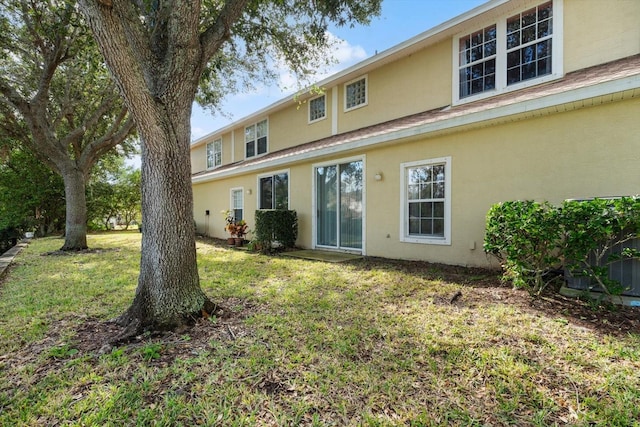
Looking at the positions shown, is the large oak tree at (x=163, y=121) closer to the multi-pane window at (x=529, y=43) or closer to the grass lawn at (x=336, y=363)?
the grass lawn at (x=336, y=363)

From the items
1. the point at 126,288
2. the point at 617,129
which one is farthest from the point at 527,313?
the point at 126,288

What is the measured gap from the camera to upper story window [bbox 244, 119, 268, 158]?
1280 cm

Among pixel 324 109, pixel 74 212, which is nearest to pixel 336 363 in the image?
pixel 324 109

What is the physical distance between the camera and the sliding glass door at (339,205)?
794 centimetres

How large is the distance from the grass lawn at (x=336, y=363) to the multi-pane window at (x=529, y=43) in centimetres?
444

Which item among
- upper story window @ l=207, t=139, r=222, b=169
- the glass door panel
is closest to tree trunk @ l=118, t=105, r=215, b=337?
the glass door panel

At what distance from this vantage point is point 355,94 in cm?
917

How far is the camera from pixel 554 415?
2.02 m

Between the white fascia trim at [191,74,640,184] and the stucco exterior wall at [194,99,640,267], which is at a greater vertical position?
the white fascia trim at [191,74,640,184]

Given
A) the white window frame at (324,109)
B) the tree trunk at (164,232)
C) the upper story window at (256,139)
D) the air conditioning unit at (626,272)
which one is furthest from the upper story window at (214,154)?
the air conditioning unit at (626,272)

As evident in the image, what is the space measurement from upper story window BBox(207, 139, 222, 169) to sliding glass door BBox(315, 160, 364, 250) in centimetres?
889

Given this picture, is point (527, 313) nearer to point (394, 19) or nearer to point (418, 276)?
point (418, 276)

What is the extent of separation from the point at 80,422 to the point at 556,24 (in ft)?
27.9

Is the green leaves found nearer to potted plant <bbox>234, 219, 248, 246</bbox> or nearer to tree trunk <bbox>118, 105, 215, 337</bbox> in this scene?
tree trunk <bbox>118, 105, 215, 337</bbox>
